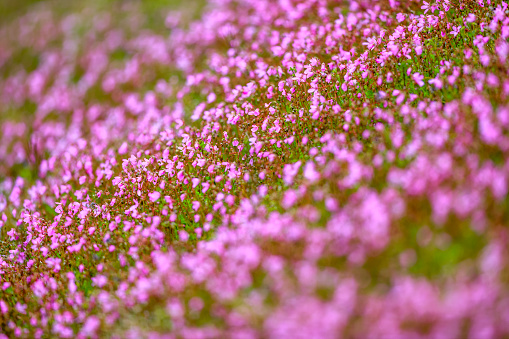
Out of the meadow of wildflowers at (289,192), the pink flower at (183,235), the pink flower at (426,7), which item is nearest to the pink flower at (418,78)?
the meadow of wildflowers at (289,192)

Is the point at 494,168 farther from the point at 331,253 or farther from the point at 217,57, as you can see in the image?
the point at 217,57

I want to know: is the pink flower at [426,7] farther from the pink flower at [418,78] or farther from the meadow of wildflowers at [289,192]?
the pink flower at [418,78]

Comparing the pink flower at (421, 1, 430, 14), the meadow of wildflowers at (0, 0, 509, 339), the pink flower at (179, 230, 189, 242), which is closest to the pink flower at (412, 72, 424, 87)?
the meadow of wildflowers at (0, 0, 509, 339)

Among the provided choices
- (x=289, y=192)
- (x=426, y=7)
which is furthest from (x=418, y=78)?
(x=289, y=192)

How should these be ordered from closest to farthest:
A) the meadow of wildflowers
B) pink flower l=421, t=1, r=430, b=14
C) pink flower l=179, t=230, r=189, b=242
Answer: the meadow of wildflowers
pink flower l=179, t=230, r=189, b=242
pink flower l=421, t=1, r=430, b=14

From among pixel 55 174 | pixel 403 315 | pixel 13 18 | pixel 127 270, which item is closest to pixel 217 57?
pixel 55 174

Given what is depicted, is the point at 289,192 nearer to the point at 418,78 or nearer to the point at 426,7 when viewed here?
the point at 418,78

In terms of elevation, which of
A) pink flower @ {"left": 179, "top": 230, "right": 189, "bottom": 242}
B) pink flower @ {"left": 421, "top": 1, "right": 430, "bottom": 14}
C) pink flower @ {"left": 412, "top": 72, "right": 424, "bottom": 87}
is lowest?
pink flower @ {"left": 179, "top": 230, "right": 189, "bottom": 242}

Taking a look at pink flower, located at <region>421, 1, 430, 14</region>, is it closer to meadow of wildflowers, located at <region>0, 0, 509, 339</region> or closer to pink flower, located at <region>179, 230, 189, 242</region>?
meadow of wildflowers, located at <region>0, 0, 509, 339</region>
